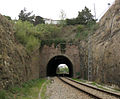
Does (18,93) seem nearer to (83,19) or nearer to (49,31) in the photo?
(49,31)

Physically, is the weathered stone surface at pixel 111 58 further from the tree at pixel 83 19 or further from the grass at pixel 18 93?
the tree at pixel 83 19

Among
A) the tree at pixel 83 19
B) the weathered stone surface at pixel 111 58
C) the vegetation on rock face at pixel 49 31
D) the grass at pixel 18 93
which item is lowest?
the grass at pixel 18 93

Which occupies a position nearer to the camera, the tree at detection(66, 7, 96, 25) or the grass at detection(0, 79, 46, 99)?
the grass at detection(0, 79, 46, 99)

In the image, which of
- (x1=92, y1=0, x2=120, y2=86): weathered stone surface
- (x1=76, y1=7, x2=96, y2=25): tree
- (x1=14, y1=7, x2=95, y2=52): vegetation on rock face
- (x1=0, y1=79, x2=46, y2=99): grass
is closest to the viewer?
(x1=0, y1=79, x2=46, y2=99): grass

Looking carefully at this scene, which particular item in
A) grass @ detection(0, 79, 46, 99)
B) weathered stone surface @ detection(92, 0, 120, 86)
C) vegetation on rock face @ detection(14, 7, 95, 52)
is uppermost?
vegetation on rock face @ detection(14, 7, 95, 52)

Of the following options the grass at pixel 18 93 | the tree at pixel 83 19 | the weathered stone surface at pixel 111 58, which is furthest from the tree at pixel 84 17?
the grass at pixel 18 93

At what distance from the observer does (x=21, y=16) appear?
143 ft

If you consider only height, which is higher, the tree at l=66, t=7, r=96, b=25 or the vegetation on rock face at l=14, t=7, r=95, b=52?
the tree at l=66, t=7, r=96, b=25

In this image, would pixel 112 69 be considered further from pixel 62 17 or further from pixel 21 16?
pixel 21 16

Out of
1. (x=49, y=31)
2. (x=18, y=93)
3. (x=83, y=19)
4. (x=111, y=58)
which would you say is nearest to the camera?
(x=18, y=93)

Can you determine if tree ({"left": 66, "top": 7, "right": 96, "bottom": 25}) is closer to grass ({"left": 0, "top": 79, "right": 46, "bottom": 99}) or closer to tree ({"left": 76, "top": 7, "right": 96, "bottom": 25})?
tree ({"left": 76, "top": 7, "right": 96, "bottom": 25})

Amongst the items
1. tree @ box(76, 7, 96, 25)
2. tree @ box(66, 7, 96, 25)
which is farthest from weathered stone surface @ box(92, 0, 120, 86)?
tree @ box(76, 7, 96, 25)

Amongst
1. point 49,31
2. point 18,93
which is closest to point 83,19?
point 49,31

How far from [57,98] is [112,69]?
5655 millimetres
